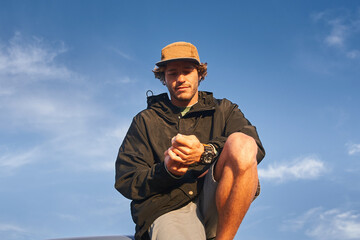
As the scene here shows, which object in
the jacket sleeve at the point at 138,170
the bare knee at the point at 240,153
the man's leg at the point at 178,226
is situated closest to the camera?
the bare knee at the point at 240,153

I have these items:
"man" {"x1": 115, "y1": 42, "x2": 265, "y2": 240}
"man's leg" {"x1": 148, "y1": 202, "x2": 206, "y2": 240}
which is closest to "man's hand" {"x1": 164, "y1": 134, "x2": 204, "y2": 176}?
"man" {"x1": 115, "y1": 42, "x2": 265, "y2": 240}

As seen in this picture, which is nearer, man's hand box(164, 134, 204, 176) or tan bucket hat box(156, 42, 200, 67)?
man's hand box(164, 134, 204, 176)

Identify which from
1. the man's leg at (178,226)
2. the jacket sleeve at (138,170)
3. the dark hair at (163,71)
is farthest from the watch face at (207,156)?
the dark hair at (163,71)

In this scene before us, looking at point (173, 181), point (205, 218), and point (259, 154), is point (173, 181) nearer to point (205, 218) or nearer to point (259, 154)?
point (205, 218)

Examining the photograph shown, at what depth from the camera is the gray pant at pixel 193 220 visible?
3.62 meters

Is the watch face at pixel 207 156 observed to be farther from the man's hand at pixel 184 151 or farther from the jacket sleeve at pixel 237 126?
the jacket sleeve at pixel 237 126

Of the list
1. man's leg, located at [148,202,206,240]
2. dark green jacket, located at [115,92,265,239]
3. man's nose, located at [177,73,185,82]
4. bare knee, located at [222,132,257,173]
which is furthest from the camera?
man's nose, located at [177,73,185,82]

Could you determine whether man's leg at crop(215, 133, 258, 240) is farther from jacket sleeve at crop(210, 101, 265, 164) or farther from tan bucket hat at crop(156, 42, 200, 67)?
tan bucket hat at crop(156, 42, 200, 67)

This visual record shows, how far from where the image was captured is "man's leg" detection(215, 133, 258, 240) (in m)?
3.33

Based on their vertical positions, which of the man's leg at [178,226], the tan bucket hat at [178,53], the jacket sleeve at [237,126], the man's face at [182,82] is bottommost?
the man's leg at [178,226]

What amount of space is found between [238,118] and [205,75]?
0.90 m

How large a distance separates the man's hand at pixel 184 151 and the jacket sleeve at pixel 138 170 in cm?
25

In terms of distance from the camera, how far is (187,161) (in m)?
3.46

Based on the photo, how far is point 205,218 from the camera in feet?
12.9
